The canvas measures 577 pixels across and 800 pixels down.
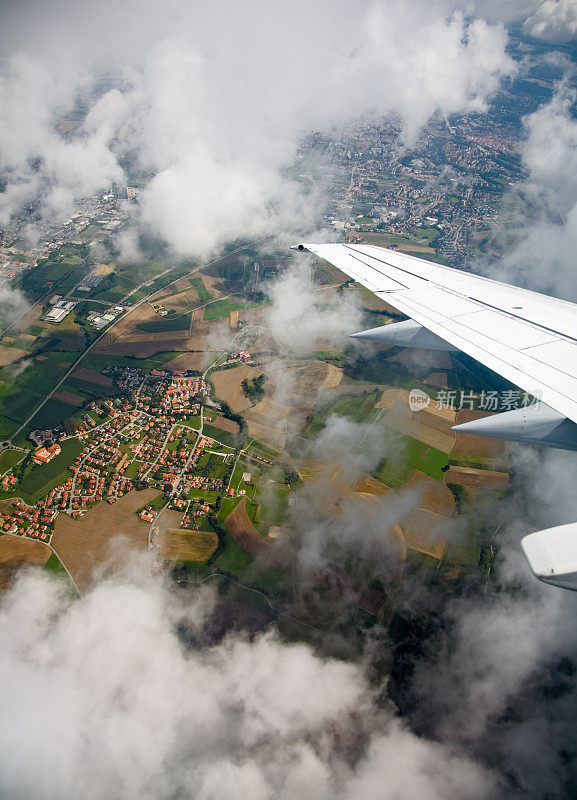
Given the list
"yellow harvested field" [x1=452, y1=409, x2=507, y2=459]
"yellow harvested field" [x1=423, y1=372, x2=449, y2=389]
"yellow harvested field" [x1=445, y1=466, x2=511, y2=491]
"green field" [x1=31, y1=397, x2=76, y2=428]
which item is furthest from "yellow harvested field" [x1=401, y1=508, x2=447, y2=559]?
"green field" [x1=31, y1=397, x2=76, y2=428]

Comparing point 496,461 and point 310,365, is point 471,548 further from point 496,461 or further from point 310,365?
point 310,365

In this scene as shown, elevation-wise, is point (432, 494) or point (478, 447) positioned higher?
point (478, 447)

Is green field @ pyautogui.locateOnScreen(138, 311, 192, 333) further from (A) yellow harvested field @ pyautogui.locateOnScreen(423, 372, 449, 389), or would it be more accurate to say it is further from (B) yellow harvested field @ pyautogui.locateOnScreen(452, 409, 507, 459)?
(B) yellow harvested field @ pyautogui.locateOnScreen(452, 409, 507, 459)

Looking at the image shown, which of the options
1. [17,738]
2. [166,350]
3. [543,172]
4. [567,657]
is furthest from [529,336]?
[543,172]

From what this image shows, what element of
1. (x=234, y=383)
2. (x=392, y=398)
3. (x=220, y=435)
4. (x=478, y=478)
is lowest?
(x=220, y=435)

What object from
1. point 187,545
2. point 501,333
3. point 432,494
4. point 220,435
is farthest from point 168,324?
point 501,333

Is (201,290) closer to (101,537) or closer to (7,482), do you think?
(7,482)

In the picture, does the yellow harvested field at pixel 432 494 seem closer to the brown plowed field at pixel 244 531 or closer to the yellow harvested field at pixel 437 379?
the yellow harvested field at pixel 437 379
